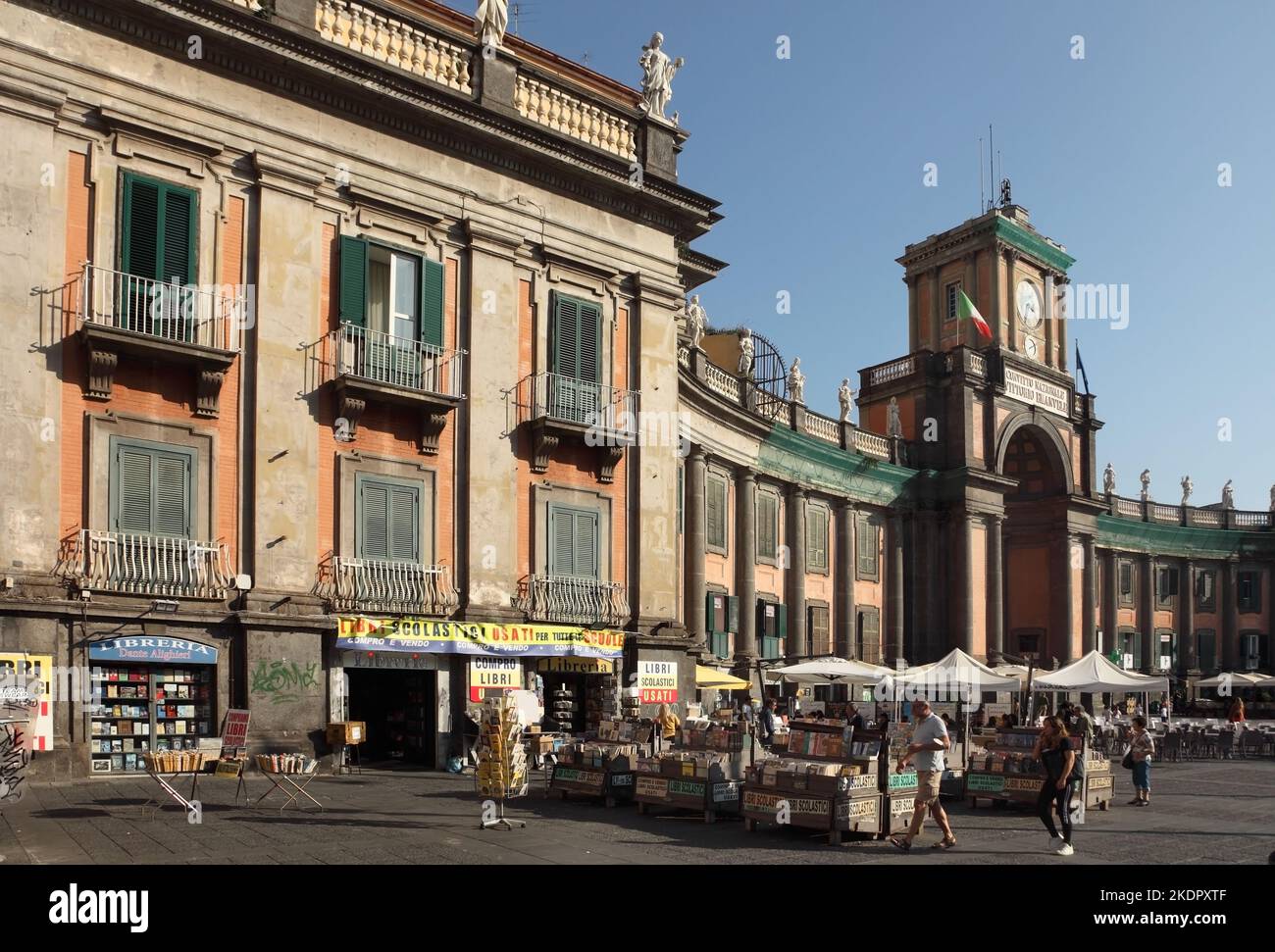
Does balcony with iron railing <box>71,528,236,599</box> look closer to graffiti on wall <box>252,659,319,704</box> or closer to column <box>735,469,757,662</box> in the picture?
graffiti on wall <box>252,659,319,704</box>

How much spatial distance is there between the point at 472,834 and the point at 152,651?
723cm

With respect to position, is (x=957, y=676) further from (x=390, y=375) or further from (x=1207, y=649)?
(x=1207, y=649)

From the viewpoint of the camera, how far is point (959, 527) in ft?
166

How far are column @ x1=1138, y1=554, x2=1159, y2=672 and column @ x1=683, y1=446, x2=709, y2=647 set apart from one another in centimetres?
3430

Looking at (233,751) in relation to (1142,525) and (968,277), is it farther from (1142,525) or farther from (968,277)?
(1142,525)

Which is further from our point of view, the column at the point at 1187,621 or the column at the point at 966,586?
the column at the point at 1187,621

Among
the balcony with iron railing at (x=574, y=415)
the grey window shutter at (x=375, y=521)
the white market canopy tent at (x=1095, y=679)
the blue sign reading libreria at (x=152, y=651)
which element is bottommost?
the white market canopy tent at (x=1095, y=679)

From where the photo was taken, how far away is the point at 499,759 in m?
15.8

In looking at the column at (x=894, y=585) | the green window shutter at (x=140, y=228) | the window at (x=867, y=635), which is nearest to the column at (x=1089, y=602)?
the column at (x=894, y=585)

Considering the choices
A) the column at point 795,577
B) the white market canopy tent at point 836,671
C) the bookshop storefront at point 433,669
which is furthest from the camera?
the column at point 795,577

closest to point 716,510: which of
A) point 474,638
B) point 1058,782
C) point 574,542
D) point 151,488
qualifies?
point 574,542

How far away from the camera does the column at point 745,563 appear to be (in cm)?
3881

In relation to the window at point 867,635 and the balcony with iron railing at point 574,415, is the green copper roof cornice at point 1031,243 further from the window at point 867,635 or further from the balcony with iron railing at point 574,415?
the balcony with iron railing at point 574,415

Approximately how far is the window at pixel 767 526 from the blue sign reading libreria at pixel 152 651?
2348 cm
